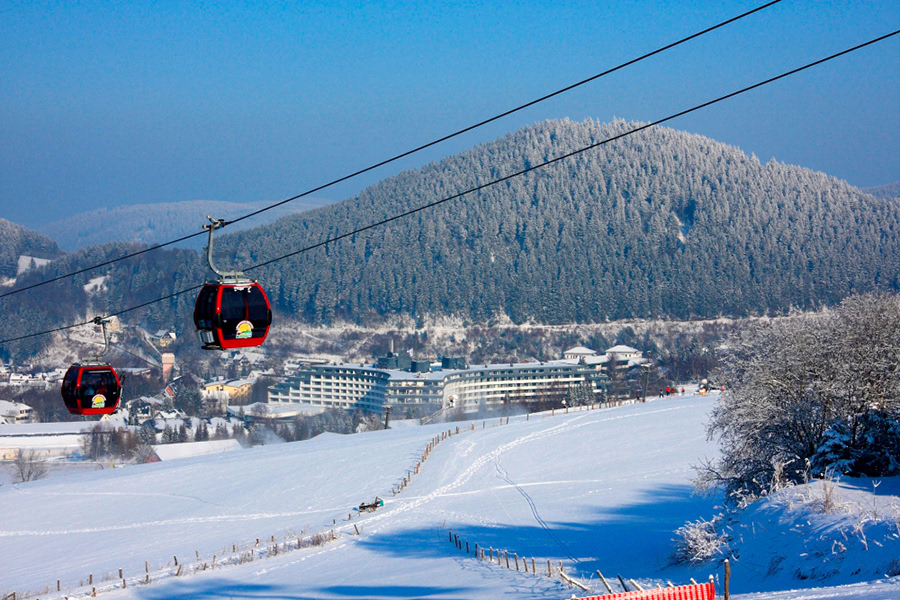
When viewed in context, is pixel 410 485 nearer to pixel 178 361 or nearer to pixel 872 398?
pixel 872 398

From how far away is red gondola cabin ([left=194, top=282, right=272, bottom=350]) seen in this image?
14.0 meters

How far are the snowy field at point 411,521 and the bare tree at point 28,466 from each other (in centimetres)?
2452

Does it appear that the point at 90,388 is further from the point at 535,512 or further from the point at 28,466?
the point at 28,466

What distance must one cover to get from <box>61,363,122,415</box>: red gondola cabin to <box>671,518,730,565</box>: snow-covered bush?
13.2m

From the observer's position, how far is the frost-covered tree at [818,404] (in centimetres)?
2219

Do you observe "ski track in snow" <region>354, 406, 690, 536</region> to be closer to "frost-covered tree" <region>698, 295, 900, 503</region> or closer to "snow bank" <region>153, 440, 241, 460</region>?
"frost-covered tree" <region>698, 295, 900, 503</region>

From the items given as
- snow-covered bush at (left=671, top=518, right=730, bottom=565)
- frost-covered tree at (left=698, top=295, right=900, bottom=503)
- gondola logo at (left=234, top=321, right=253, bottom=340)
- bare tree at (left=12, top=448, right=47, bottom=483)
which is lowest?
bare tree at (left=12, top=448, right=47, bottom=483)

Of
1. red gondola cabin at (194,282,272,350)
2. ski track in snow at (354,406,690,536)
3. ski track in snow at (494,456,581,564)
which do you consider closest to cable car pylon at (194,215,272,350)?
red gondola cabin at (194,282,272,350)

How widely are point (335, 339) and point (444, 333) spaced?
20.7 m

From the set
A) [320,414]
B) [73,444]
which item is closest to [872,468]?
[73,444]

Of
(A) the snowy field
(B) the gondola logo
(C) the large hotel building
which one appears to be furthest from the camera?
Result: (C) the large hotel building

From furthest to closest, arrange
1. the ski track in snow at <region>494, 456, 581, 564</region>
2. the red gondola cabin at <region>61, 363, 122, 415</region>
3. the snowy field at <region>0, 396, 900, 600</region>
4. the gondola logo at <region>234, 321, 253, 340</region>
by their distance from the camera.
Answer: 1. the ski track in snow at <region>494, 456, 581, 564</region>
2. the red gondola cabin at <region>61, 363, 122, 415</region>
3. the snowy field at <region>0, 396, 900, 600</region>
4. the gondola logo at <region>234, 321, 253, 340</region>

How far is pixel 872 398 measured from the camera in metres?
22.4

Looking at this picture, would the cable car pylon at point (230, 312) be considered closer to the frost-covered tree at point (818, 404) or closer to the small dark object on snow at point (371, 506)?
the frost-covered tree at point (818, 404)
